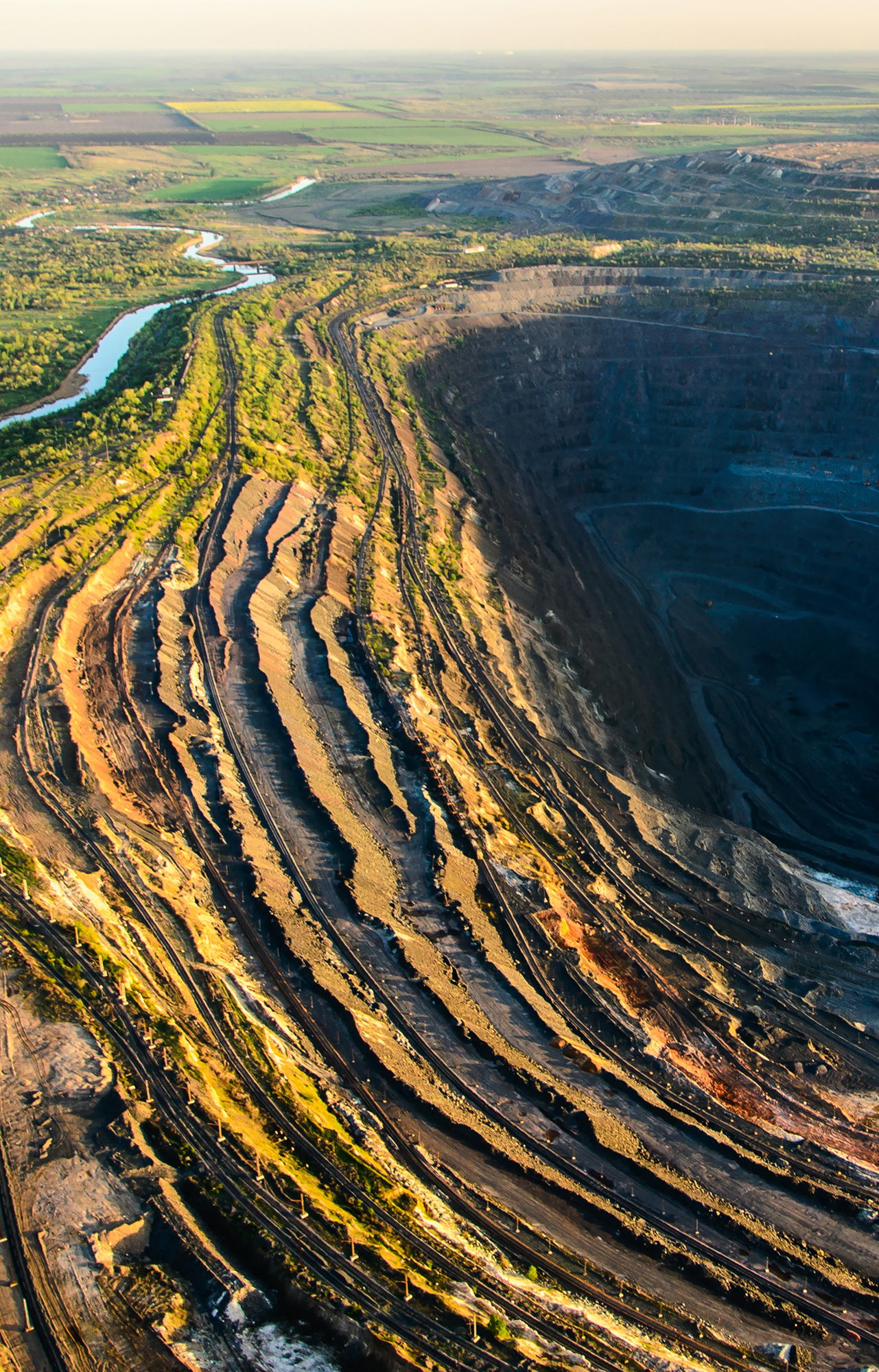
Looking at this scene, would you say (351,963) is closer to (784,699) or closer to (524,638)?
(524,638)

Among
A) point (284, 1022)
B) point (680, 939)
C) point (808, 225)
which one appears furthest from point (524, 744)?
point (808, 225)

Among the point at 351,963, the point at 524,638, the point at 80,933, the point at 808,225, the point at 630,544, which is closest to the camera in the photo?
the point at 80,933

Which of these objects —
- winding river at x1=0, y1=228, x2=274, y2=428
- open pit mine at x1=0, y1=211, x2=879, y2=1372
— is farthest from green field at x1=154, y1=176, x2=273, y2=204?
open pit mine at x1=0, y1=211, x2=879, y2=1372

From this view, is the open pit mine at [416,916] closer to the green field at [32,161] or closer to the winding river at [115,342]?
the winding river at [115,342]

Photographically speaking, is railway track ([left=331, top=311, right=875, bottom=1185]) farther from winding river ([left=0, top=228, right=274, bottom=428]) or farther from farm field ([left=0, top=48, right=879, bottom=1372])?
winding river ([left=0, top=228, right=274, bottom=428])

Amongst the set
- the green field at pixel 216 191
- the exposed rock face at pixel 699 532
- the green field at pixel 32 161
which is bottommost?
the exposed rock face at pixel 699 532

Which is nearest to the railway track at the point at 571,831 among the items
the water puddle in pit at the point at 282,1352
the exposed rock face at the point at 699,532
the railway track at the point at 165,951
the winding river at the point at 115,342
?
the exposed rock face at the point at 699,532
